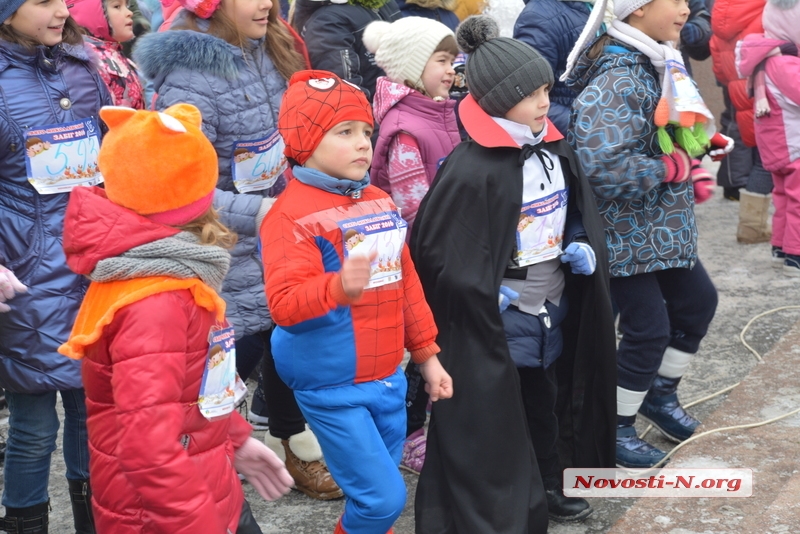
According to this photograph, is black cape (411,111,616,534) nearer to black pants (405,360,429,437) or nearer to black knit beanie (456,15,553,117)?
black knit beanie (456,15,553,117)

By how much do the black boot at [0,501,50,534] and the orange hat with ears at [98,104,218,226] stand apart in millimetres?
1469

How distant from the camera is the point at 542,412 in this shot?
3.81 m

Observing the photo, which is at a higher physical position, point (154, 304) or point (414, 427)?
point (154, 304)

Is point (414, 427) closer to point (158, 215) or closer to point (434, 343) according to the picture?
point (434, 343)

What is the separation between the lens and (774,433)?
411 centimetres

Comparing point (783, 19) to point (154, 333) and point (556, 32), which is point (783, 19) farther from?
point (154, 333)

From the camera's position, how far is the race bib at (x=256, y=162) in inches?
148

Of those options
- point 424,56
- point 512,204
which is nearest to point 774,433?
point 512,204

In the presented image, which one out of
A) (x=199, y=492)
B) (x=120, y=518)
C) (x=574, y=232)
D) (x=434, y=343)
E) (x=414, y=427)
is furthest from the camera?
(x=414, y=427)

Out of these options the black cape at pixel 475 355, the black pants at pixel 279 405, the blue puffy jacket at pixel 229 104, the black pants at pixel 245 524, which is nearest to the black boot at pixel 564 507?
the black cape at pixel 475 355

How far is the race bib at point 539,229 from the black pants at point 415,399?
0.86m

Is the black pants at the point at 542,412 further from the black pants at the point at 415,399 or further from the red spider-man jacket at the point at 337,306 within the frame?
the red spider-man jacket at the point at 337,306

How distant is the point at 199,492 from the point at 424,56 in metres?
2.51
